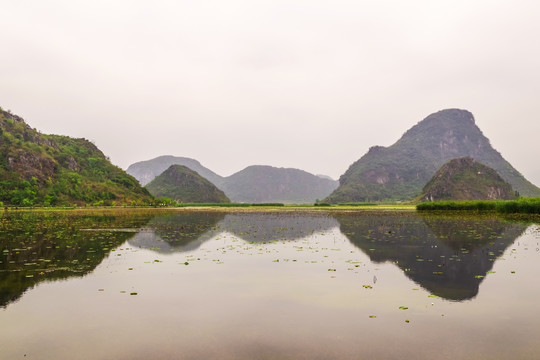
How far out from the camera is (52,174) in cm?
12600

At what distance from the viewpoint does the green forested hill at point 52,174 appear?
10944 centimetres

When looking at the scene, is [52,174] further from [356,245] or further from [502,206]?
[502,206]

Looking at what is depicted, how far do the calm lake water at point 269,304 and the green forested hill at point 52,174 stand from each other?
107 metres

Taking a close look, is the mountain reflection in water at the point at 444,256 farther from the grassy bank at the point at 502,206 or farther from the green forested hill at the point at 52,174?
the green forested hill at the point at 52,174

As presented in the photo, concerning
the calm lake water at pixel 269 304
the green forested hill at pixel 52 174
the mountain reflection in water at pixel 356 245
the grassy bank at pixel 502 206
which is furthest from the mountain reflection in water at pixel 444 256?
the green forested hill at pixel 52 174

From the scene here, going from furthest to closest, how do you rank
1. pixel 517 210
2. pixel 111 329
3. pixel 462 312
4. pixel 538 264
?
pixel 517 210, pixel 538 264, pixel 462 312, pixel 111 329

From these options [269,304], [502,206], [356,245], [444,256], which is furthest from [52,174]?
[269,304]

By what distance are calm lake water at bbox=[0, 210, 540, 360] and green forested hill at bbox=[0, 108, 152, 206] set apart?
10731 cm

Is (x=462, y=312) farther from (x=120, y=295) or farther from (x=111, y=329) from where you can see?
(x=120, y=295)

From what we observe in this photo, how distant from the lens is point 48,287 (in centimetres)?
1345

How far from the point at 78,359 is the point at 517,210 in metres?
74.3

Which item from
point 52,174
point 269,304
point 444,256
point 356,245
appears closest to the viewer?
point 269,304

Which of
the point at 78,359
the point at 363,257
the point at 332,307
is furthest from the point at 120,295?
the point at 363,257

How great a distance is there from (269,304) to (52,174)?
140 metres
